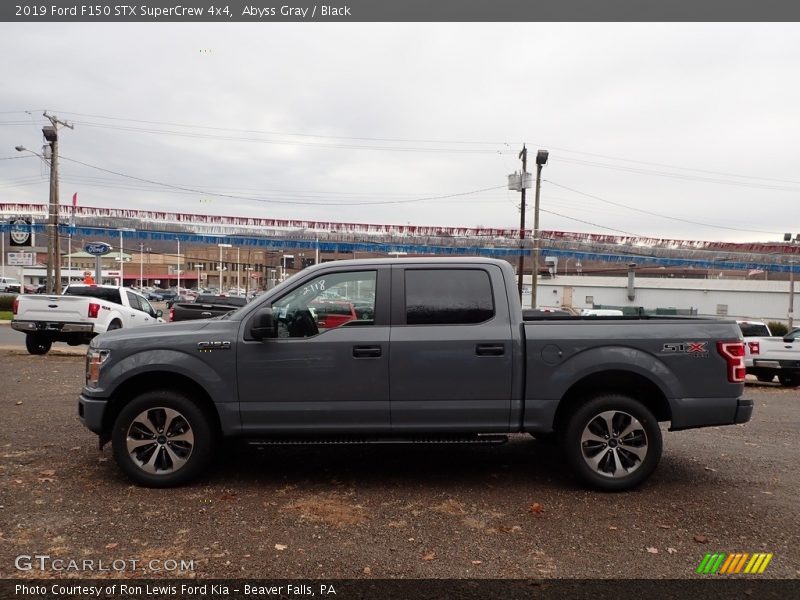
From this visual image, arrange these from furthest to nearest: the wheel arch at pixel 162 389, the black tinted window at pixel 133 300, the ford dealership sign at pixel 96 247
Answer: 1. the ford dealership sign at pixel 96 247
2. the black tinted window at pixel 133 300
3. the wheel arch at pixel 162 389

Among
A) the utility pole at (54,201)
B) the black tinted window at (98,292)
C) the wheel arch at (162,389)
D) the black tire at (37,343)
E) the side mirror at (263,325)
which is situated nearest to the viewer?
the side mirror at (263,325)

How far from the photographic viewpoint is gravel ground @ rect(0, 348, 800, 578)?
361cm

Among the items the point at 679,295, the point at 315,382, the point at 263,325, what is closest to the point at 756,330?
the point at 315,382

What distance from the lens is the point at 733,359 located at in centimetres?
482

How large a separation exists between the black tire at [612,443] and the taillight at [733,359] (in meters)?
0.73

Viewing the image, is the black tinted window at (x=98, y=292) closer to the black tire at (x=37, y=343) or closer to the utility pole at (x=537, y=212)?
the black tire at (x=37, y=343)

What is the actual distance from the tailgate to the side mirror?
10.8m

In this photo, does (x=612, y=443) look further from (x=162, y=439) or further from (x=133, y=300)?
(x=133, y=300)

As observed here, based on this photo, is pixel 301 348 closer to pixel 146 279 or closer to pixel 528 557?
pixel 528 557

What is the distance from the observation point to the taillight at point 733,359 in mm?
4816

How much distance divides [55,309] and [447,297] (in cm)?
1209

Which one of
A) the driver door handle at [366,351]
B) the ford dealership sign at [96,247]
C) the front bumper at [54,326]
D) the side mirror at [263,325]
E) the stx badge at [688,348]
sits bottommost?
the front bumper at [54,326]

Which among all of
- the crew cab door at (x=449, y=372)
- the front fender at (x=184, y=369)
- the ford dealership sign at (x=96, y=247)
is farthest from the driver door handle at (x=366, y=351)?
the ford dealership sign at (x=96, y=247)

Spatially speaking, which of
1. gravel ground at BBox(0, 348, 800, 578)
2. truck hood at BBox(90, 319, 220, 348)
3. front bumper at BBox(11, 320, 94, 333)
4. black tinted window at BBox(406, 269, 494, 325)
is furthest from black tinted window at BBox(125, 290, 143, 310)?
black tinted window at BBox(406, 269, 494, 325)
